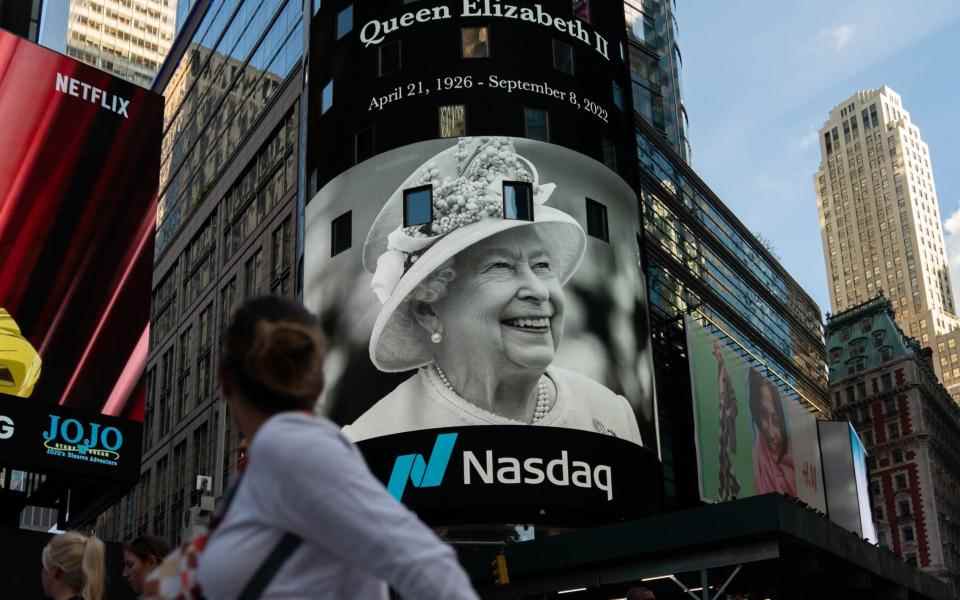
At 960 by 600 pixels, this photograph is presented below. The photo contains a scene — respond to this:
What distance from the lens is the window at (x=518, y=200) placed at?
34.2m

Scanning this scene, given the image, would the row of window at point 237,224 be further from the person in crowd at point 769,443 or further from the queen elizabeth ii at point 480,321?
the person in crowd at point 769,443

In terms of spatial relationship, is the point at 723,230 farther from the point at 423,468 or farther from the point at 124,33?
the point at 124,33

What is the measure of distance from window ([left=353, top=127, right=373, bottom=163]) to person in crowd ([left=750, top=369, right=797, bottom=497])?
2189cm

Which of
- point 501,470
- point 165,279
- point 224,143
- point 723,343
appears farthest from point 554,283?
point 165,279

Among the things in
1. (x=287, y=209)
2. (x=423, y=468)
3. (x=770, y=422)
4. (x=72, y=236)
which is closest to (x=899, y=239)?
(x=770, y=422)

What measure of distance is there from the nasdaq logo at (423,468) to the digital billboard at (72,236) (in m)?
10.6

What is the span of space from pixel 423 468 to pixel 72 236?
41.8 feet

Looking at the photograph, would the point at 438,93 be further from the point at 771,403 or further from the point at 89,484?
the point at 771,403

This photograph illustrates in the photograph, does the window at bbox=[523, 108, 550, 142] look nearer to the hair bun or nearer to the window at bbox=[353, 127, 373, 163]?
the window at bbox=[353, 127, 373, 163]

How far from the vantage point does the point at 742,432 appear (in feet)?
158

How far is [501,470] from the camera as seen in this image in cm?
3212

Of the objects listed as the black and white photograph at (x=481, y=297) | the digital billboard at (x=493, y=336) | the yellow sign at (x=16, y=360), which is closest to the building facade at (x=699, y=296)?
the black and white photograph at (x=481, y=297)

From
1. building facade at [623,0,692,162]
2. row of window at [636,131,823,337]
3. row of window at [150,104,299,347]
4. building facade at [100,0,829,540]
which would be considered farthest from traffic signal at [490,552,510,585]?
building facade at [623,0,692,162]

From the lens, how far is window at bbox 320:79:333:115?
39.1 m
